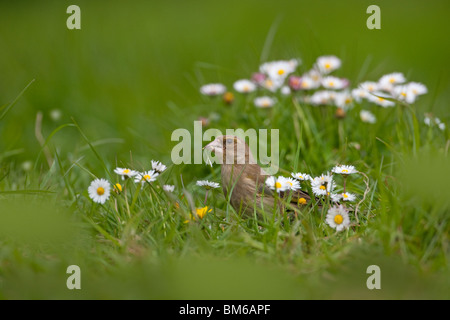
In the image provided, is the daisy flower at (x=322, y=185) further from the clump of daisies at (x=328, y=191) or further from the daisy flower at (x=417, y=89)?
the daisy flower at (x=417, y=89)

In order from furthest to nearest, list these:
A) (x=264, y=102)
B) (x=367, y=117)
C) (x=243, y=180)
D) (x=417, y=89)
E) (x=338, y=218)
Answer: (x=264, y=102) → (x=367, y=117) → (x=417, y=89) → (x=243, y=180) → (x=338, y=218)

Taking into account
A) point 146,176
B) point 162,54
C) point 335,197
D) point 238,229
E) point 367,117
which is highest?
point 162,54

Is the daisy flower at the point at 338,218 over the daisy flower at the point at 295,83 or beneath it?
beneath

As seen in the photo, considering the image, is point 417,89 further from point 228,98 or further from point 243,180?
point 243,180

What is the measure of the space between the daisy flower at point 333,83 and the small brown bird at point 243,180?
0.93 meters

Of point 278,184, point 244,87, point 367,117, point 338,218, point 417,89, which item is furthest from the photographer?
point 244,87

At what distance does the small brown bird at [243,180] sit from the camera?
10.3ft

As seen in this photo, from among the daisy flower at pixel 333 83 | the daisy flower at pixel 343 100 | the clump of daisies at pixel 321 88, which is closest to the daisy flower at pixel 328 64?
the clump of daisies at pixel 321 88

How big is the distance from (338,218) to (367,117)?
152 centimetres

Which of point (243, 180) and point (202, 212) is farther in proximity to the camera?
point (243, 180)

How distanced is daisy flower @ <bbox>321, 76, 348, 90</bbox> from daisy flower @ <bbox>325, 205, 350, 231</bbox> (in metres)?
1.55

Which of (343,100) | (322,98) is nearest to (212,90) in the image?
(322,98)

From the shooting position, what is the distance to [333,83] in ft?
13.7

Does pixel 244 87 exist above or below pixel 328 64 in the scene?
below
